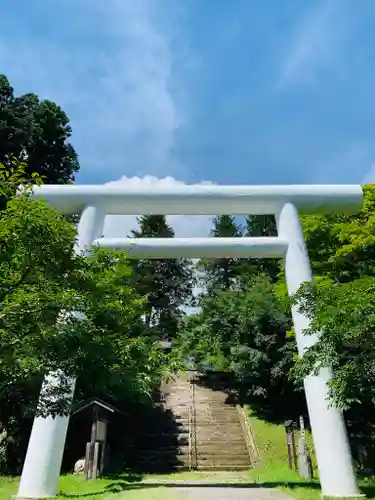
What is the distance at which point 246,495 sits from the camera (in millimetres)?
7852

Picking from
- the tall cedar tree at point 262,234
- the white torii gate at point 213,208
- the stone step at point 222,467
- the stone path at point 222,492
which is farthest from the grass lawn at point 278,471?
the tall cedar tree at point 262,234

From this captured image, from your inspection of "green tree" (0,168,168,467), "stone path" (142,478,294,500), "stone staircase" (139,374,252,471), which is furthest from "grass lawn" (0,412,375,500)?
"green tree" (0,168,168,467)

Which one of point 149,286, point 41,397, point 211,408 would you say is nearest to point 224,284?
point 149,286

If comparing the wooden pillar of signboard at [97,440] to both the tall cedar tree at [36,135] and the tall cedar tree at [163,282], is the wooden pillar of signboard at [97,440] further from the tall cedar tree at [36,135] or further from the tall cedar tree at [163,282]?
the tall cedar tree at [163,282]

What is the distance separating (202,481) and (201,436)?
471cm

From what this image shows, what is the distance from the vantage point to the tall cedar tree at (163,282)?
29.3m

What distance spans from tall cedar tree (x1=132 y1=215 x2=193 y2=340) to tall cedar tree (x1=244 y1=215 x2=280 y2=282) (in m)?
5.82

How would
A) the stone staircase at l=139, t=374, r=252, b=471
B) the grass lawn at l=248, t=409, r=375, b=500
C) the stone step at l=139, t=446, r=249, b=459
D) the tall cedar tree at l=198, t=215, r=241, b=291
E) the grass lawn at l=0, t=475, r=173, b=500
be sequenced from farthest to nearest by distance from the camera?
the tall cedar tree at l=198, t=215, r=241, b=291, the stone step at l=139, t=446, r=249, b=459, the stone staircase at l=139, t=374, r=252, b=471, the grass lawn at l=248, t=409, r=375, b=500, the grass lawn at l=0, t=475, r=173, b=500

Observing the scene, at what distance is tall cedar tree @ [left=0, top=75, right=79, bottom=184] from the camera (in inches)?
728

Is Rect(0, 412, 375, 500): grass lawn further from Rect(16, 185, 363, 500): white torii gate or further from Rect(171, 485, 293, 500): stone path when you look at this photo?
Rect(16, 185, 363, 500): white torii gate

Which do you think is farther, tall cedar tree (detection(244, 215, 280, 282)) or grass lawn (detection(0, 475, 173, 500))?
tall cedar tree (detection(244, 215, 280, 282))

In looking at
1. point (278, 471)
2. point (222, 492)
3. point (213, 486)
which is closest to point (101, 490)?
point (213, 486)

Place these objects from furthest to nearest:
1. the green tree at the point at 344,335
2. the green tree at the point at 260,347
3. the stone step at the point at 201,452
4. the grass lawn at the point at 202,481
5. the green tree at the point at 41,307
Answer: the green tree at the point at 260,347, the stone step at the point at 201,452, the grass lawn at the point at 202,481, the green tree at the point at 344,335, the green tree at the point at 41,307

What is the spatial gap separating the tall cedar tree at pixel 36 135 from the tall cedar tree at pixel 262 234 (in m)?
13.1
